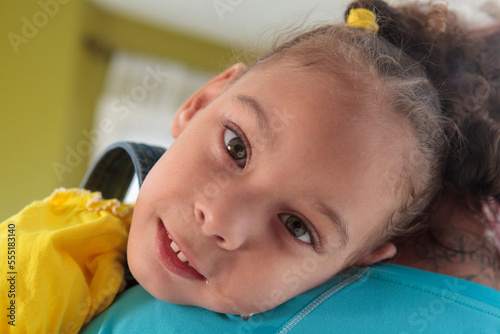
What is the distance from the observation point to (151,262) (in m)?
0.69

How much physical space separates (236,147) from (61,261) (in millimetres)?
323

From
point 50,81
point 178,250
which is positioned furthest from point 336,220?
point 50,81

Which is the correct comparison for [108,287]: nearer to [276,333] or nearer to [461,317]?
[276,333]

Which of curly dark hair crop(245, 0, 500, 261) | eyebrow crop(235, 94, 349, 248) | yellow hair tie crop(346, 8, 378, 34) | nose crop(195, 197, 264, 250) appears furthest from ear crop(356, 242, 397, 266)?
yellow hair tie crop(346, 8, 378, 34)

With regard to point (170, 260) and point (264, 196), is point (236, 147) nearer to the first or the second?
point (264, 196)

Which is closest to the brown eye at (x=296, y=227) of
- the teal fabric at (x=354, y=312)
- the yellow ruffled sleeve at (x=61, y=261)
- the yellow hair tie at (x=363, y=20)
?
the teal fabric at (x=354, y=312)

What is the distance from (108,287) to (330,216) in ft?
1.28

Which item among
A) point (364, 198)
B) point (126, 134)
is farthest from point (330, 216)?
point (126, 134)

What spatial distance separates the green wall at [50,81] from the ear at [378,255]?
237cm

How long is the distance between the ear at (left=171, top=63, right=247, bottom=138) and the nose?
0.97ft

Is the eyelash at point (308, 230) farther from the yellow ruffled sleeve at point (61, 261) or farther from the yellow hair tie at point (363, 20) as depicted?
the yellow hair tie at point (363, 20)

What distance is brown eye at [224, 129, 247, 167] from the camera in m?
0.70

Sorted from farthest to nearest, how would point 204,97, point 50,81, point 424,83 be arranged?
point 50,81
point 204,97
point 424,83

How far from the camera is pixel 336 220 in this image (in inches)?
27.2
